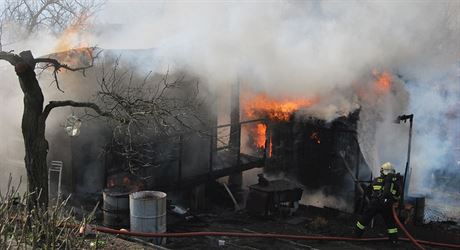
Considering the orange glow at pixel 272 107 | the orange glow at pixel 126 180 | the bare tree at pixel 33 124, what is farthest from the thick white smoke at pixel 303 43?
the bare tree at pixel 33 124

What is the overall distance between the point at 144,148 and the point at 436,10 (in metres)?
8.64

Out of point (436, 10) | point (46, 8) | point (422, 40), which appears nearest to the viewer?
point (436, 10)

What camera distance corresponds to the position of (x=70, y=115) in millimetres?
9125

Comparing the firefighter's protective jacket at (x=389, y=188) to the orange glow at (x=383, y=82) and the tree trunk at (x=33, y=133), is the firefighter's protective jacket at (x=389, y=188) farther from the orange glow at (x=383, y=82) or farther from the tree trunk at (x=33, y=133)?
the orange glow at (x=383, y=82)

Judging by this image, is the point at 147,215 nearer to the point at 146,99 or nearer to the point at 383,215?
the point at 146,99

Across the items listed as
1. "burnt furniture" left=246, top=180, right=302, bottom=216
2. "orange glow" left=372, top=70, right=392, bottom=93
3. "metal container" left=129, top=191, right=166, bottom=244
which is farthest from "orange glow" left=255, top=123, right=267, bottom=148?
"metal container" left=129, top=191, right=166, bottom=244

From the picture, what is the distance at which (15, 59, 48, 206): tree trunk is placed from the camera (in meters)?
6.09

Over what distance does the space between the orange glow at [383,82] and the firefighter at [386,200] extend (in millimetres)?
6470

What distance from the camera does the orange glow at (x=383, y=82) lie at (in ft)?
48.2

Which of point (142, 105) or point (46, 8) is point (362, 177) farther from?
point (46, 8)

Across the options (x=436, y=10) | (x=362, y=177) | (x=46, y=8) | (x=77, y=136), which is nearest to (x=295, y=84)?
(x=362, y=177)

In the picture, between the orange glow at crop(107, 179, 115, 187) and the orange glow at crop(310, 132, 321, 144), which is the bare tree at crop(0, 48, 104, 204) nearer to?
the orange glow at crop(107, 179, 115, 187)

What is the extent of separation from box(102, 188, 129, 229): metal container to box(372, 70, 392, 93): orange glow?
30.9 feet

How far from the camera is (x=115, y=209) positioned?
8.35m
